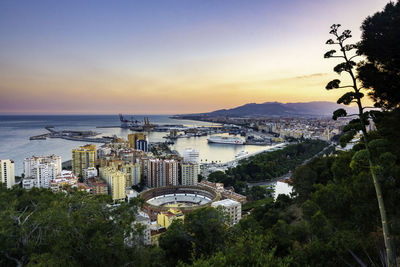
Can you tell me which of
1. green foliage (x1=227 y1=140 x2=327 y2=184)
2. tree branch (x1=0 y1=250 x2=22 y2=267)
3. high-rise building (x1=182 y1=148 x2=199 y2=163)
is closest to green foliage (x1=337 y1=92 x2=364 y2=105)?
tree branch (x1=0 y1=250 x2=22 y2=267)

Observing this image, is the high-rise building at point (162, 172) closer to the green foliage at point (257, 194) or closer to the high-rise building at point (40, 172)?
the green foliage at point (257, 194)

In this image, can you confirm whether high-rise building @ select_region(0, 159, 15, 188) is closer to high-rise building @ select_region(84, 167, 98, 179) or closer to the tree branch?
high-rise building @ select_region(84, 167, 98, 179)

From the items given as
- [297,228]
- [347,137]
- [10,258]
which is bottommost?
[297,228]

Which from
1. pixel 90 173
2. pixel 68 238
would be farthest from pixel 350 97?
pixel 90 173

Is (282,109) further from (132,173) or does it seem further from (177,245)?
(177,245)

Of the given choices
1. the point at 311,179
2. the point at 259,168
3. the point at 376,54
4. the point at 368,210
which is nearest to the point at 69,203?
the point at 368,210

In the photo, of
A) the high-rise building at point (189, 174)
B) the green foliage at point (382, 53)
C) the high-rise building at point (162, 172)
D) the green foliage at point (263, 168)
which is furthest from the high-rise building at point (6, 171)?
the green foliage at point (382, 53)

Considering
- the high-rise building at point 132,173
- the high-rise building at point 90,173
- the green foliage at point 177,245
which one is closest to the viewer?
the green foliage at point 177,245
